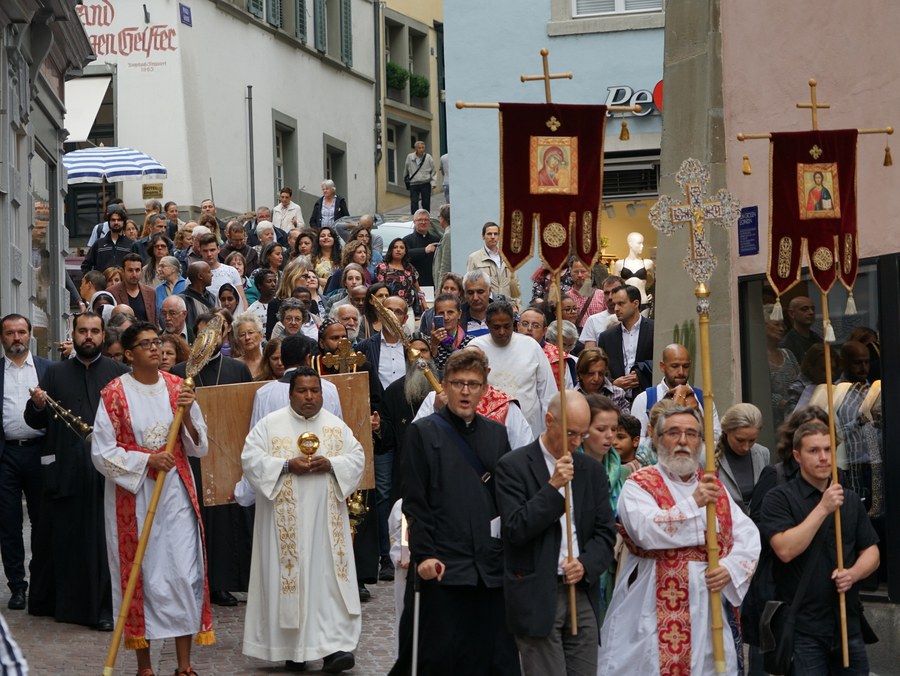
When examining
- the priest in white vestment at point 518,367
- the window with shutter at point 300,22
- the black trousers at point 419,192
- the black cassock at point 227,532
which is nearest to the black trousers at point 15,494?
the black cassock at point 227,532

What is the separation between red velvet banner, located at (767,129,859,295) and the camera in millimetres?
11672

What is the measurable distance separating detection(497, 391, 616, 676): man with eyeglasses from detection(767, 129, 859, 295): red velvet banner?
2.81m

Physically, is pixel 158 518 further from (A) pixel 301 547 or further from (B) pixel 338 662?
(B) pixel 338 662

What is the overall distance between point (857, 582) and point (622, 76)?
1478 cm

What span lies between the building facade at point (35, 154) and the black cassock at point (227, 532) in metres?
4.85

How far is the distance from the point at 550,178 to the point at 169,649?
4500 millimetres

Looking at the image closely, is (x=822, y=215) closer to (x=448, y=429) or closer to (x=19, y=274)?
(x=448, y=429)

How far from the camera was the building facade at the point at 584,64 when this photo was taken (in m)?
23.6

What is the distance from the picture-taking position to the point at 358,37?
4494cm

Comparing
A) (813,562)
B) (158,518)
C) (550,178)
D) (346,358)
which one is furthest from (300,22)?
(813,562)

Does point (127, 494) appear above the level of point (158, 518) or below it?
above

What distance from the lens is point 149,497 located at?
11555 mm

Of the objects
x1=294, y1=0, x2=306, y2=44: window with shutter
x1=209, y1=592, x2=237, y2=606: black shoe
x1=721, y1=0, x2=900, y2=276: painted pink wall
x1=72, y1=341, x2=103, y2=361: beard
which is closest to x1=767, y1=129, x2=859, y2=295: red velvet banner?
x1=721, y1=0, x2=900, y2=276: painted pink wall

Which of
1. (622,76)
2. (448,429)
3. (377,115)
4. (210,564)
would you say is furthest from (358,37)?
(448,429)
